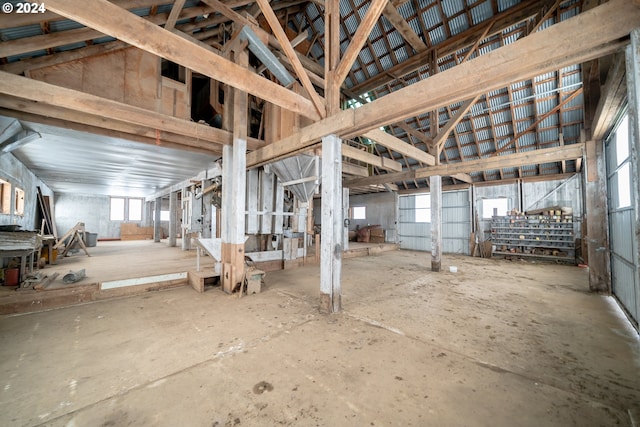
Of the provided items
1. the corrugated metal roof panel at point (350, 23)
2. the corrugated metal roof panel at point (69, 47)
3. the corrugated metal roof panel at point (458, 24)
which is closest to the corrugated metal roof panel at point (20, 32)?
the corrugated metal roof panel at point (69, 47)

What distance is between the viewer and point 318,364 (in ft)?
7.95

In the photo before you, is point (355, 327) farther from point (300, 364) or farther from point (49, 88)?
point (49, 88)

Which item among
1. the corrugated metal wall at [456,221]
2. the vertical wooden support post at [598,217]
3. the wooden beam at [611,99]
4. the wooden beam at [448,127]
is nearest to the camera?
the wooden beam at [611,99]

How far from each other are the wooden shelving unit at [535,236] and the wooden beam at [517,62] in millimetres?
9644

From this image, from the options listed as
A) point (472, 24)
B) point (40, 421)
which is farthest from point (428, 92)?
point (472, 24)

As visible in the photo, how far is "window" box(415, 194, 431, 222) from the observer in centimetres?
1278

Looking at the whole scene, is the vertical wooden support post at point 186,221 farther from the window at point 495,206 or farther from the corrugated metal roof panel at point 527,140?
the corrugated metal roof panel at point 527,140

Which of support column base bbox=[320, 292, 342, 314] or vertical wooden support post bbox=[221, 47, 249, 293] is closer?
support column base bbox=[320, 292, 342, 314]

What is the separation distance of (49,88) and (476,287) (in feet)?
27.4

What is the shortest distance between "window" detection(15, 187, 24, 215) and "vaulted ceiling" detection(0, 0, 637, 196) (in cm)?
92

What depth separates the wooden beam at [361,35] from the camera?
9.90ft

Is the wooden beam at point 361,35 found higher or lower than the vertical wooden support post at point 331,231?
higher

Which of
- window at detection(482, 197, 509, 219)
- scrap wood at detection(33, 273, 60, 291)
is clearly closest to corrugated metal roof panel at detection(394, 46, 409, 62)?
window at detection(482, 197, 509, 219)

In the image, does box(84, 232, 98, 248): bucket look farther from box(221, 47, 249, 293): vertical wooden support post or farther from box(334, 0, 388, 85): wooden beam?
box(334, 0, 388, 85): wooden beam
